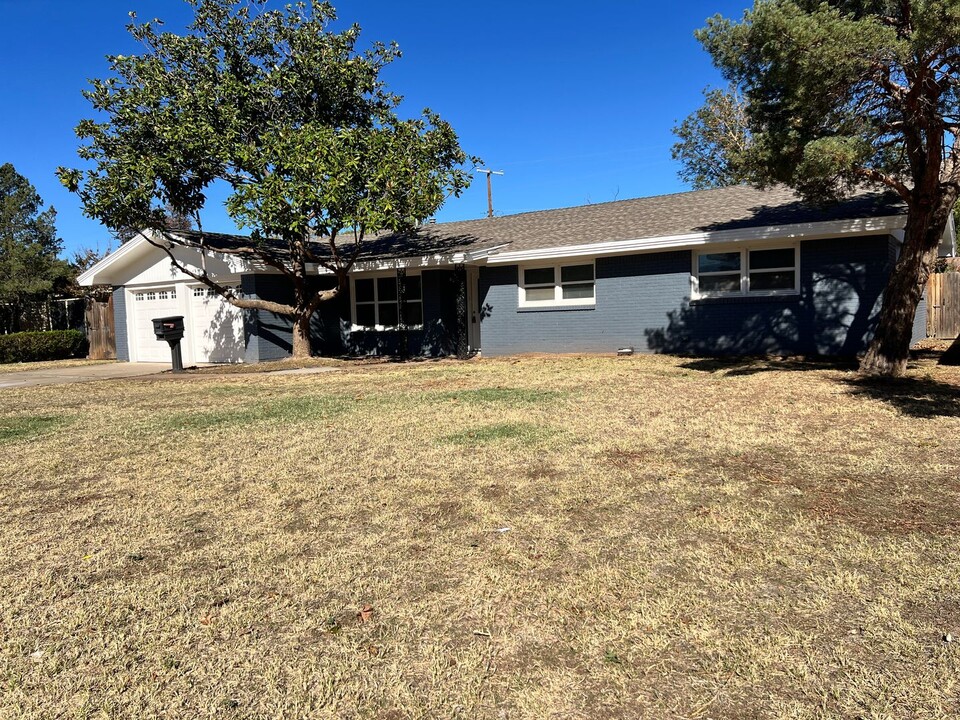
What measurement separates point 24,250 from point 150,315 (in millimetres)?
6023

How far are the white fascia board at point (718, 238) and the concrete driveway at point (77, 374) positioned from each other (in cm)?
928

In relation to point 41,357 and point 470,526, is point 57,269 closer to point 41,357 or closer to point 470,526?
point 41,357

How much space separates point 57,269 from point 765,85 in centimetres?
2287

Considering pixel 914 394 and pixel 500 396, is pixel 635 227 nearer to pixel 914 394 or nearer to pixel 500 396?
pixel 500 396

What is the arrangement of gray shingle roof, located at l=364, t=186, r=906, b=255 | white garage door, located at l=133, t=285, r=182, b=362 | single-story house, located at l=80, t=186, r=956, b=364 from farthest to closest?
white garage door, located at l=133, t=285, r=182, b=362, gray shingle roof, located at l=364, t=186, r=906, b=255, single-story house, located at l=80, t=186, r=956, b=364

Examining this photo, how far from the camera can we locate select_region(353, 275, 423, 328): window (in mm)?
18078

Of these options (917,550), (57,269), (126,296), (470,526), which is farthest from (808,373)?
(57,269)

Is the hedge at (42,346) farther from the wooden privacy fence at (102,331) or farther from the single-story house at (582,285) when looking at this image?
the single-story house at (582,285)

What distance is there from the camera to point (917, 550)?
3686 millimetres

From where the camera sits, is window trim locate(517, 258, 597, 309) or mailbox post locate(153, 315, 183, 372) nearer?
mailbox post locate(153, 315, 183, 372)

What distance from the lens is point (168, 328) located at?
1561 cm

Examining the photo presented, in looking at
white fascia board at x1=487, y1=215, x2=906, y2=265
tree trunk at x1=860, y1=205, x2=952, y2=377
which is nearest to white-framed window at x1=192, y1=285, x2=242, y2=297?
white fascia board at x1=487, y1=215, x2=906, y2=265

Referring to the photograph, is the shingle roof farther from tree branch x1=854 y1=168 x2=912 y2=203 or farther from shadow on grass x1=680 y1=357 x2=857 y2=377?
shadow on grass x1=680 y1=357 x2=857 y2=377

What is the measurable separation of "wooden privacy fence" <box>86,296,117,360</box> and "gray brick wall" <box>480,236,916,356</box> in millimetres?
12735
